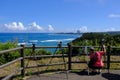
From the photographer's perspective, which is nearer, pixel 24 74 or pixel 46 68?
pixel 24 74

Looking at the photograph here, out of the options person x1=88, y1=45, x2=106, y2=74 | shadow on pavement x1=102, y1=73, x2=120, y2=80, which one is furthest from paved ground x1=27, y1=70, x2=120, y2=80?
person x1=88, y1=45, x2=106, y2=74

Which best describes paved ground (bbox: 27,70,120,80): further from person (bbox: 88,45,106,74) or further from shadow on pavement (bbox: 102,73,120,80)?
person (bbox: 88,45,106,74)

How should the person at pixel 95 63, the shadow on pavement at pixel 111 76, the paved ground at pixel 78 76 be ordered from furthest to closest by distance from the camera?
the person at pixel 95 63 < the shadow on pavement at pixel 111 76 < the paved ground at pixel 78 76

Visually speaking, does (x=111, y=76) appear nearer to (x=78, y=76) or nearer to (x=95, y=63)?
(x=95, y=63)

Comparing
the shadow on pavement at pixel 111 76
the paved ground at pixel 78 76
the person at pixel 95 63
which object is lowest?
the shadow on pavement at pixel 111 76

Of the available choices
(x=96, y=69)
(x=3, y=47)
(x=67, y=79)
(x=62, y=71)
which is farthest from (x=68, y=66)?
(x=3, y=47)

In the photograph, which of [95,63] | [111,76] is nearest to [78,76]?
[95,63]

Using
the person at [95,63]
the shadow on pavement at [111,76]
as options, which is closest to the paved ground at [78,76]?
the shadow on pavement at [111,76]

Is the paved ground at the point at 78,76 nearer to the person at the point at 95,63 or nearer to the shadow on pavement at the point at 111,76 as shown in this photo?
the shadow on pavement at the point at 111,76

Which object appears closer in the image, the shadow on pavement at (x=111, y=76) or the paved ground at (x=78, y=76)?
the paved ground at (x=78, y=76)

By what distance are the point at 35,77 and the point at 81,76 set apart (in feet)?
6.37

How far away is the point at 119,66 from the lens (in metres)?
16.6

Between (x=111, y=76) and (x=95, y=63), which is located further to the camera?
(x=95, y=63)

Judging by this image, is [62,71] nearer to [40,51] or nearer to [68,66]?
[68,66]
